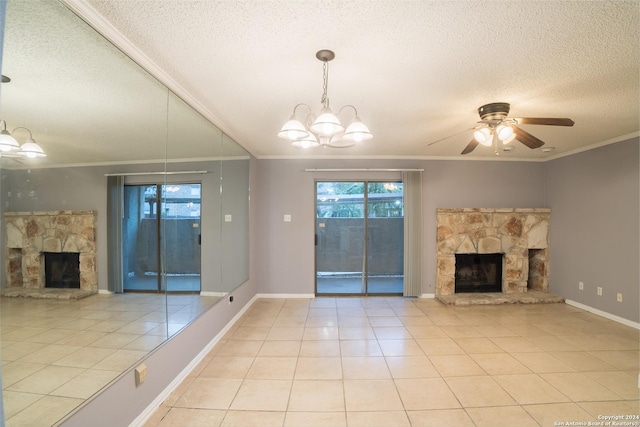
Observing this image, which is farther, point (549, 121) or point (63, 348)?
point (549, 121)

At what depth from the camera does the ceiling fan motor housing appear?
2625 mm

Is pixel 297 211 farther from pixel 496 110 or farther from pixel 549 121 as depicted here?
pixel 549 121

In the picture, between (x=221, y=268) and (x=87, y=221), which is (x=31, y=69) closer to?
(x=87, y=221)

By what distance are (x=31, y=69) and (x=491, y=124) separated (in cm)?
325

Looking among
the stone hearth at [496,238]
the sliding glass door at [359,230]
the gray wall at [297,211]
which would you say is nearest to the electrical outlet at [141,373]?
the gray wall at [297,211]

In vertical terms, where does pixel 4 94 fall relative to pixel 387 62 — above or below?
below

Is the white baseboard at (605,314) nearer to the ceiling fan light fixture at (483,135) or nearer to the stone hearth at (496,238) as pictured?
the stone hearth at (496,238)

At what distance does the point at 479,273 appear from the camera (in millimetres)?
5129

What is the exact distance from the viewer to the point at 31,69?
50.3 inches

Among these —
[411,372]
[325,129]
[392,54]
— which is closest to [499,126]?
[392,54]

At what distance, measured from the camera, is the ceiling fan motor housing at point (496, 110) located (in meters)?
2.62

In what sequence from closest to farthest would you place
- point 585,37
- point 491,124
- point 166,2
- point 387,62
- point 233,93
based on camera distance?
1. point 166,2
2. point 585,37
3. point 387,62
4. point 233,93
5. point 491,124

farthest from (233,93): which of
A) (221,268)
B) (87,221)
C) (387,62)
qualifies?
(221,268)

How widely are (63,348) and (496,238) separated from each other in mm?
5545
